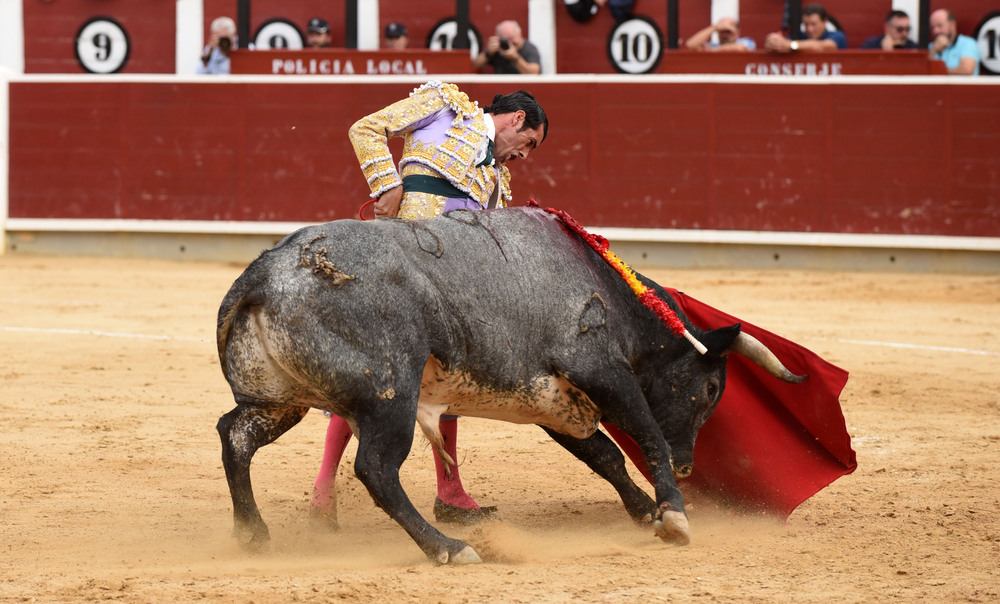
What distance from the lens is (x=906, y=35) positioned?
10141 millimetres

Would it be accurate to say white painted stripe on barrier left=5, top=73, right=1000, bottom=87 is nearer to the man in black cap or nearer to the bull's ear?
the man in black cap

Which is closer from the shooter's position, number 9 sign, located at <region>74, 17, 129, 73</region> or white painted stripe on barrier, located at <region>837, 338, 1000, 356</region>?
white painted stripe on barrier, located at <region>837, 338, 1000, 356</region>

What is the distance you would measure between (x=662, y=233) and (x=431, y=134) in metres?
6.84

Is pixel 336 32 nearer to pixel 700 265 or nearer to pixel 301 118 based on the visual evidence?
pixel 301 118

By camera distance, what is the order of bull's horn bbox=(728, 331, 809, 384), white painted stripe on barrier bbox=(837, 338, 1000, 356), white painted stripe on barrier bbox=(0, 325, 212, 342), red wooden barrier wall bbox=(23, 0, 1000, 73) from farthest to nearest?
red wooden barrier wall bbox=(23, 0, 1000, 73)
white painted stripe on barrier bbox=(0, 325, 212, 342)
white painted stripe on barrier bbox=(837, 338, 1000, 356)
bull's horn bbox=(728, 331, 809, 384)

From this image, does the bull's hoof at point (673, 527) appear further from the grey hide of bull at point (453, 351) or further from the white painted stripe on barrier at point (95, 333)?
the white painted stripe on barrier at point (95, 333)

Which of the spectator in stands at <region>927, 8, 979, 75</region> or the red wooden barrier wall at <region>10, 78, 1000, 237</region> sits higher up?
the spectator in stands at <region>927, 8, 979, 75</region>

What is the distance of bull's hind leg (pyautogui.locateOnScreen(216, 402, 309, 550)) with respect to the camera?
3.10m

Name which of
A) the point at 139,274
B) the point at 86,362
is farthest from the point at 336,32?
the point at 86,362

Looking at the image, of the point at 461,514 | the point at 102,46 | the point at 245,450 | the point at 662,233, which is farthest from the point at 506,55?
the point at 245,450

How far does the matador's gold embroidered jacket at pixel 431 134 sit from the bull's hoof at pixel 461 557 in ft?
3.13

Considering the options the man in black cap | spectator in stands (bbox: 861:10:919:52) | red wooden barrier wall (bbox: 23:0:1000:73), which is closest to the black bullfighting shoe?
spectator in stands (bbox: 861:10:919:52)

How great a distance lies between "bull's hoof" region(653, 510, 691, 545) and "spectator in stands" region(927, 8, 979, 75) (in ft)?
25.4

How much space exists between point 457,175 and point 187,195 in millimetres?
7444
